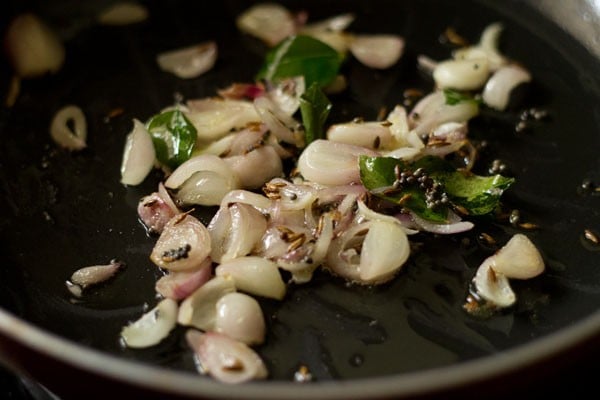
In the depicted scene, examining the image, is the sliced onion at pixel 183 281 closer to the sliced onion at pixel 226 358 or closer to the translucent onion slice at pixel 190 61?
the sliced onion at pixel 226 358

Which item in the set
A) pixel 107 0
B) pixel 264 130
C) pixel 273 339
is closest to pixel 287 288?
pixel 273 339

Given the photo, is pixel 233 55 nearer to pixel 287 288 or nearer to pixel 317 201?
pixel 317 201

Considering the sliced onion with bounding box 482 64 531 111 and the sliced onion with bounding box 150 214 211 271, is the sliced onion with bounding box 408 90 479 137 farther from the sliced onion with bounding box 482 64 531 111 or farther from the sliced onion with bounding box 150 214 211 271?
the sliced onion with bounding box 150 214 211 271

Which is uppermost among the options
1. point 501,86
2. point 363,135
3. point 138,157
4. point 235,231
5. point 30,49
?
point 501,86

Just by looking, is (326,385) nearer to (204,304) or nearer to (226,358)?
(226,358)

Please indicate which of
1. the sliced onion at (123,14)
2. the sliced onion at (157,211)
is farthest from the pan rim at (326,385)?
the sliced onion at (123,14)

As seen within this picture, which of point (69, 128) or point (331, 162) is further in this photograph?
point (69, 128)

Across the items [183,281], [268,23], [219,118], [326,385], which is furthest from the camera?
[268,23]

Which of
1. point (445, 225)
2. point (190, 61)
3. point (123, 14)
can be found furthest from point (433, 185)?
point (123, 14)
